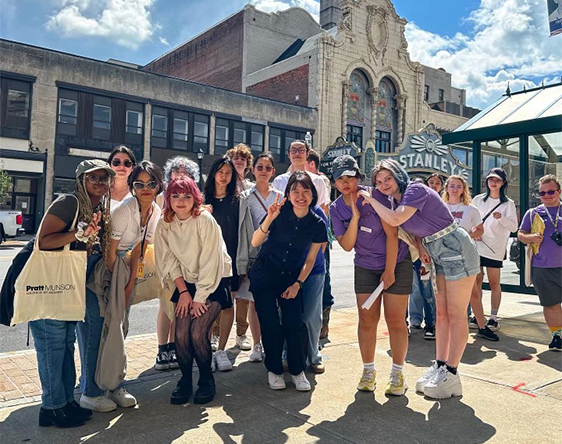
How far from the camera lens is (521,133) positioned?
7.46 m

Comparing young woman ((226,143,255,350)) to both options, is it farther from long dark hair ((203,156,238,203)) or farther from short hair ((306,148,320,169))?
short hair ((306,148,320,169))

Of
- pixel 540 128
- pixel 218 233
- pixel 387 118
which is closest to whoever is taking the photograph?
pixel 218 233

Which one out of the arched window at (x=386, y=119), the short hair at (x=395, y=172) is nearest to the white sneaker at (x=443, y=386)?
the short hair at (x=395, y=172)

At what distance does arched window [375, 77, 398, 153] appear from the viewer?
39.5 meters

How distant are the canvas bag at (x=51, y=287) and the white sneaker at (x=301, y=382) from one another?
1.82 meters

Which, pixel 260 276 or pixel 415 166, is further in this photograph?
pixel 415 166

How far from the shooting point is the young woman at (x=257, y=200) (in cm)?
492

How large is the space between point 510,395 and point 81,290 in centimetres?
347

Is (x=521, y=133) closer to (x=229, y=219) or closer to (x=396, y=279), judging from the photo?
(x=396, y=279)

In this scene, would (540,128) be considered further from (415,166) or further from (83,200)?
(415,166)

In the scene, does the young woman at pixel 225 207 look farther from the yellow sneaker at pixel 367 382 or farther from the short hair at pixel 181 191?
the yellow sneaker at pixel 367 382

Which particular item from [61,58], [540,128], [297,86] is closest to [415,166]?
[297,86]

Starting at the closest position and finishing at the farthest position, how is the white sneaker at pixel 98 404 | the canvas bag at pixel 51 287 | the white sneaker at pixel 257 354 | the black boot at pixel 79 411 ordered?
the canvas bag at pixel 51 287 → the black boot at pixel 79 411 → the white sneaker at pixel 98 404 → the white sneaker at pixel 257 354

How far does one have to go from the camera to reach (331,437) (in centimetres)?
325
